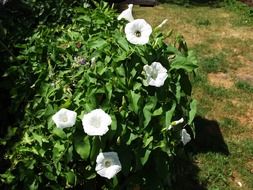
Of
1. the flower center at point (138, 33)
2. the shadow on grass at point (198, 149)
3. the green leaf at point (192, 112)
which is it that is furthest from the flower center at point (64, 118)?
the shadow on grass at point (198, 149)

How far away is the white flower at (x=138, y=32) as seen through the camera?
345 centimetres

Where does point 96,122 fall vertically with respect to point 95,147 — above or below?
above

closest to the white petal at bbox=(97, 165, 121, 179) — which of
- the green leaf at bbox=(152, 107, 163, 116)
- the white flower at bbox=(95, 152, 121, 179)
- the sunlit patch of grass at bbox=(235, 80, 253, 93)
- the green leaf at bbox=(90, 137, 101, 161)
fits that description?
the white flower at bbox=(95, 152, 121, 179)

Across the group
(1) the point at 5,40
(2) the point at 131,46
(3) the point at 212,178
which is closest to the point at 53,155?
(2) the point at 131,46

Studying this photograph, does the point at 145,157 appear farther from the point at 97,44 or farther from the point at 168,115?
the point at 97,44

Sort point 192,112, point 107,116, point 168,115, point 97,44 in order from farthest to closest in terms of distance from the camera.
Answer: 1. point 192,112
2. point 97,44
3. point 168,115
4. point 107,116

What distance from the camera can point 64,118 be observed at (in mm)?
3236

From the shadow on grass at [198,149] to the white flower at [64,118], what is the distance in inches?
67.8

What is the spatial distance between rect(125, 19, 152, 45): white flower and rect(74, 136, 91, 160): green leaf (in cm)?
74

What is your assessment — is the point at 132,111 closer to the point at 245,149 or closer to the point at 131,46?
the point at 131,46

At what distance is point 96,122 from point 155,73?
0.59m

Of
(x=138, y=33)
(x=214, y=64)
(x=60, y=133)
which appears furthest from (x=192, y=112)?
(x=214, y=64)

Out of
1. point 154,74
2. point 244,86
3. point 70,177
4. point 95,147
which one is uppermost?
point 154,74

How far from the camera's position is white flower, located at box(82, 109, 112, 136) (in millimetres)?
3148
